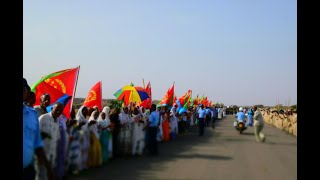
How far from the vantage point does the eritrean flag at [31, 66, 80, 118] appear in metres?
9.00

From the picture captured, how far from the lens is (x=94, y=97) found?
453 inches

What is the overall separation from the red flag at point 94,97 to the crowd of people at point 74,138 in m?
0.30

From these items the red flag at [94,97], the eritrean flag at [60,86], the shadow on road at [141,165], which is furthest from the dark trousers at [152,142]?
the eritrean flag at [60,86]

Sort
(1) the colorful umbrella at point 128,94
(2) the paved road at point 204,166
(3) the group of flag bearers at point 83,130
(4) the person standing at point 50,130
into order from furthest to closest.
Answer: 1. (1) the colorful umbrella at point 128,94
2. (2) the paved road at point 204,166
3. (3) the group of flag bearers at point 83,130
4. (4) the person standing at point 50,130

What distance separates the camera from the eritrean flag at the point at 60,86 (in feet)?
29.5

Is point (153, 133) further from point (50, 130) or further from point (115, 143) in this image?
point (50, 130)

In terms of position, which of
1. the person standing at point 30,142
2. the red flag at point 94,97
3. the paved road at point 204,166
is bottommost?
the paved road at point 204,166

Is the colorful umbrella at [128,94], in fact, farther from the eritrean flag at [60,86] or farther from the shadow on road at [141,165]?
the eritrean flag at [60,86]

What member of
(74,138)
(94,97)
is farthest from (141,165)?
(94,97)
